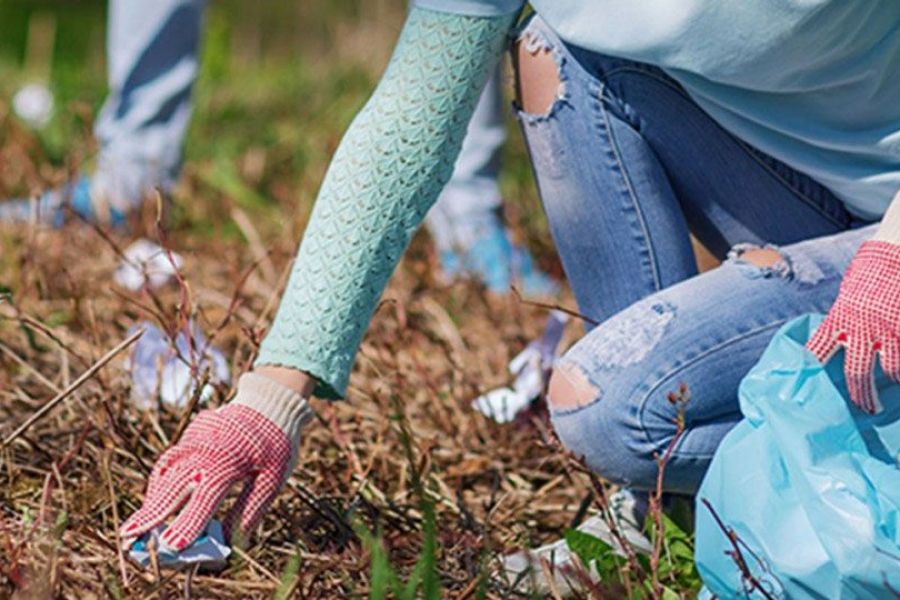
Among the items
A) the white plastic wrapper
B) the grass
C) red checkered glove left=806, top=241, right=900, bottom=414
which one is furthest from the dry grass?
the white plastic wrapper

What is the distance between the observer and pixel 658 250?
6.00 feet

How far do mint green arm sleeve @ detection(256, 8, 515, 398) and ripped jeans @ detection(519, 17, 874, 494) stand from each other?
0.48ft

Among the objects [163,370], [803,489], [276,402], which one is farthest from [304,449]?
[803,489]

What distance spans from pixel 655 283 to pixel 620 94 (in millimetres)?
211

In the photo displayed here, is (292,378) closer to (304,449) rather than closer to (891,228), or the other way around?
(304,449)

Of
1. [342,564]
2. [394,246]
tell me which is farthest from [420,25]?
[342,564]

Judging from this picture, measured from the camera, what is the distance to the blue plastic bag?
146 centimetres

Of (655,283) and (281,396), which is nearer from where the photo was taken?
Result: (281,396)

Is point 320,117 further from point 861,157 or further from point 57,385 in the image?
point 861,157

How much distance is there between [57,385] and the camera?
2.13 meters

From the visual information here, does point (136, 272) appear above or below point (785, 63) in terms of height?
below

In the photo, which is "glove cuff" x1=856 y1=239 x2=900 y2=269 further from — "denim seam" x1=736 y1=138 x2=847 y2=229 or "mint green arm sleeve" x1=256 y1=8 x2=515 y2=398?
"mint green arm sleeve" x1=256 y1=8 x2=515 y2=398

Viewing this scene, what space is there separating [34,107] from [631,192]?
2.33 m

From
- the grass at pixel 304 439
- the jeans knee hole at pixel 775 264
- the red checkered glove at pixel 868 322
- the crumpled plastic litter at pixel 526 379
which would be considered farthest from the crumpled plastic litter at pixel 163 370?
the red checkered glove at pixel 868 322
